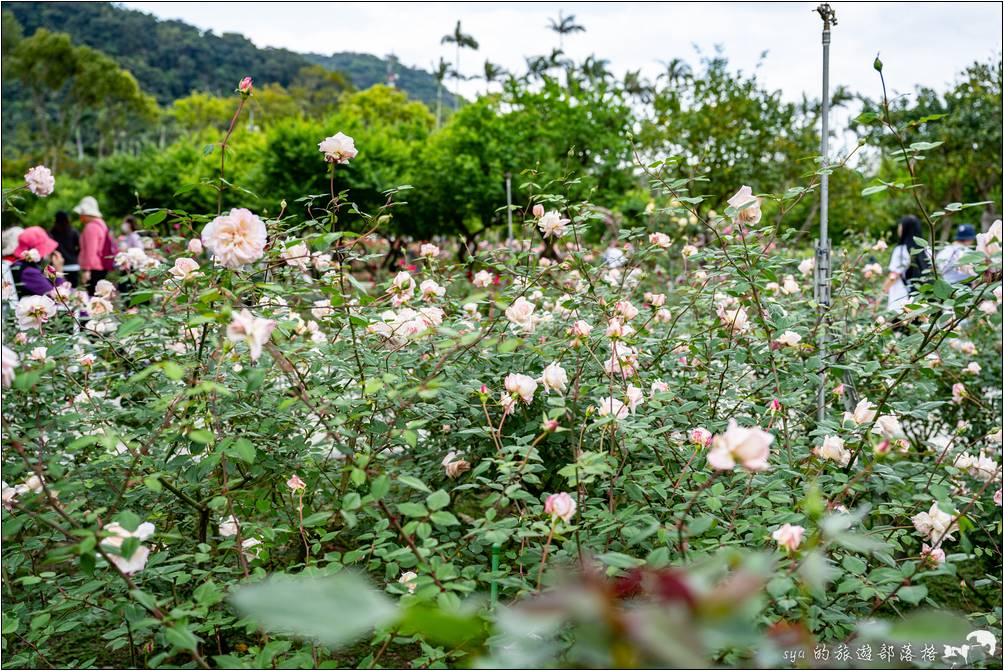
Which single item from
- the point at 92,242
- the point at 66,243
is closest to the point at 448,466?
the point at 92,242

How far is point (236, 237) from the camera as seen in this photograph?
1.29m

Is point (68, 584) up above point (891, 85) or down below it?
below

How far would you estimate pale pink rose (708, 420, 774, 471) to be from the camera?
75cm

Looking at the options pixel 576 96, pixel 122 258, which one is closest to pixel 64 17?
pixel 576 96

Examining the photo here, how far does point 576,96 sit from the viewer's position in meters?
13.8

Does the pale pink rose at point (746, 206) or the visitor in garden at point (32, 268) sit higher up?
Result: the pale pink rose at point (746, 206)

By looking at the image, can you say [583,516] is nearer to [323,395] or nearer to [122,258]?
[323,395]

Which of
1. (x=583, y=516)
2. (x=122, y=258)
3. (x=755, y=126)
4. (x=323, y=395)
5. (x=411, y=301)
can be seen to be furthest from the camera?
(x=755, y=126)

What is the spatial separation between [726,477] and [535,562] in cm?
50

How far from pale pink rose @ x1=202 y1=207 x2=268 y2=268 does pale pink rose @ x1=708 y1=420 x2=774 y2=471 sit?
83 cm

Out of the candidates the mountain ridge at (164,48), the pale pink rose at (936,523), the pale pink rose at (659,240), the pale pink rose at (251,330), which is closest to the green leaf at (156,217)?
the pale pink rose at (251,330)

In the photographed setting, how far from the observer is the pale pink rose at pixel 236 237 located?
50.1 inches

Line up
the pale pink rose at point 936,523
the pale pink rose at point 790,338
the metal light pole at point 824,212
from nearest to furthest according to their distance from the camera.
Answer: the pale pink rose at point 936,523
the pale pink rose at point 790,338
the metal light pole at point 824,212

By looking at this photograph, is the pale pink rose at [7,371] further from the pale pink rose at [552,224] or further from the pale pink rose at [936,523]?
the pale pink rose at [936,523]
